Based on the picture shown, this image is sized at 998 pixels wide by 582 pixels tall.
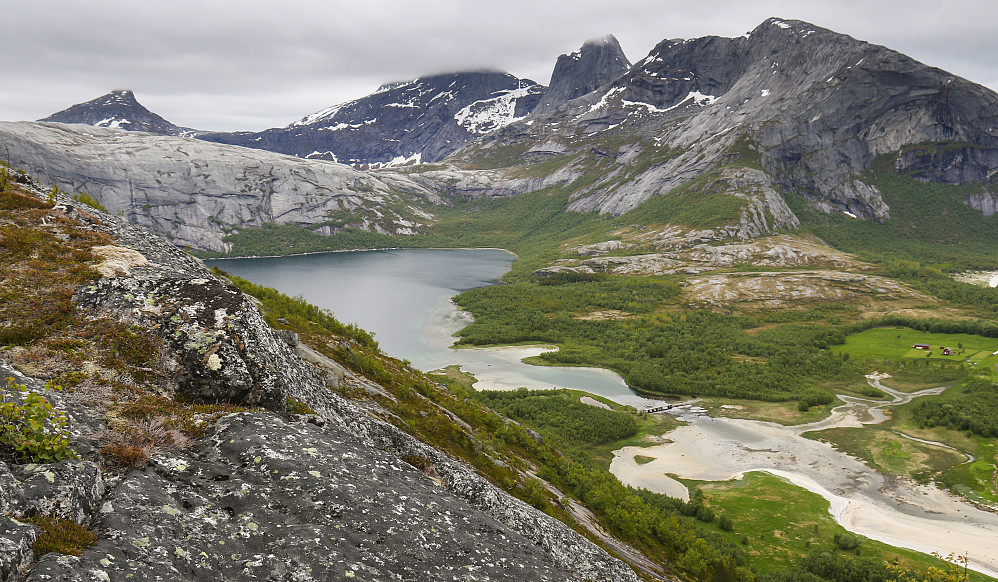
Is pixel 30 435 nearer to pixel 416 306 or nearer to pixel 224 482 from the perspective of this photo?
pixel 224 482

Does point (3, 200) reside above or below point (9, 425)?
above

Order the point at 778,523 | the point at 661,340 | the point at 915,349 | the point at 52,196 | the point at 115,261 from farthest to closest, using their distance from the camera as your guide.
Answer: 1. the point at 661,340
2. the point at 915,349
3. the point at 778,523
4. the point at 52,196
5. the point at 115,261

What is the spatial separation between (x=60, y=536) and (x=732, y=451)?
64764mm

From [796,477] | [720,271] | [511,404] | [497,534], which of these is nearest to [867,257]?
[720,271]

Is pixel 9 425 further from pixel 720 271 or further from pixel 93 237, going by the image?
pixel 720 271

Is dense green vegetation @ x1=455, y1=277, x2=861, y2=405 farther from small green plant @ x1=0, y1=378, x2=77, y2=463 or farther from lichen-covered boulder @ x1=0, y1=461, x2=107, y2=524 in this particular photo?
small green plant @ x1=0, y1=378, x2=77, y2=463

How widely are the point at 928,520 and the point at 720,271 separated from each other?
4534 inches

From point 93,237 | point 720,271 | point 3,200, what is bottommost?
point 720,271

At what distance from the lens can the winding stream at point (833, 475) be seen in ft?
139

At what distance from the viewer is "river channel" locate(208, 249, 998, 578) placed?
142 ft

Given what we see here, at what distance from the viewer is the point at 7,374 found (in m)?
8.43

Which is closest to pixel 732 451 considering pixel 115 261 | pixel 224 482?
pixel 224 482

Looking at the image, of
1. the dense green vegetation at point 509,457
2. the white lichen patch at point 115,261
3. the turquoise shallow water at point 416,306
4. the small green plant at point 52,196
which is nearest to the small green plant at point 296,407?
the white lichen patch at point 115,261

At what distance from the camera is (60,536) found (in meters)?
5.94
